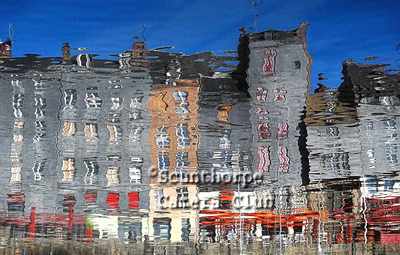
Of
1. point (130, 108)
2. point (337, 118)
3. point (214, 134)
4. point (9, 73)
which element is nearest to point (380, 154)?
point (337, 118)

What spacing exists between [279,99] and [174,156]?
1010cm

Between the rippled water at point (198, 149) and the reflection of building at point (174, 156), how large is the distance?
0.29ft

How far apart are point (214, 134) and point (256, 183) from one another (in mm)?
5448

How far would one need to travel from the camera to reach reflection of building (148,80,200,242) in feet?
169

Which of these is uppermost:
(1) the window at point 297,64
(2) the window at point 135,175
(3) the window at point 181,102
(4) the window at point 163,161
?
(1) the window at point 297,64

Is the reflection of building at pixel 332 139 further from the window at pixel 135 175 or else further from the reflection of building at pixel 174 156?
the window at pixel 135 175

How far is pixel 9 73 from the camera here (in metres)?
51.2

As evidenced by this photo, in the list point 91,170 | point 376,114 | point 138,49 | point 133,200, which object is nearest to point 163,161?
point 133,200

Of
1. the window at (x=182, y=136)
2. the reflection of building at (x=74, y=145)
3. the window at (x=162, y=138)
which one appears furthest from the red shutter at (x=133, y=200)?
the window at (x=182, y=136)

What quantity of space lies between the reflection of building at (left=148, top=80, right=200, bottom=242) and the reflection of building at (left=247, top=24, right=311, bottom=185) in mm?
5332

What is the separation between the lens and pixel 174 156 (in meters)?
53.0

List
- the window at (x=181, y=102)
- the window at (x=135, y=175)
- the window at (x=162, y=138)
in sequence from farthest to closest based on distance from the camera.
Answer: the window at (x=181, y=102) < the window at (x=162, y=138) < the window at (x=135, y=175)

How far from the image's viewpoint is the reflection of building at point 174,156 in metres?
51.7

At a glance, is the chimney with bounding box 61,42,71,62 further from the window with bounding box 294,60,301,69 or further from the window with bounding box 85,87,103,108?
the window with bounding box 294,60,301,69
